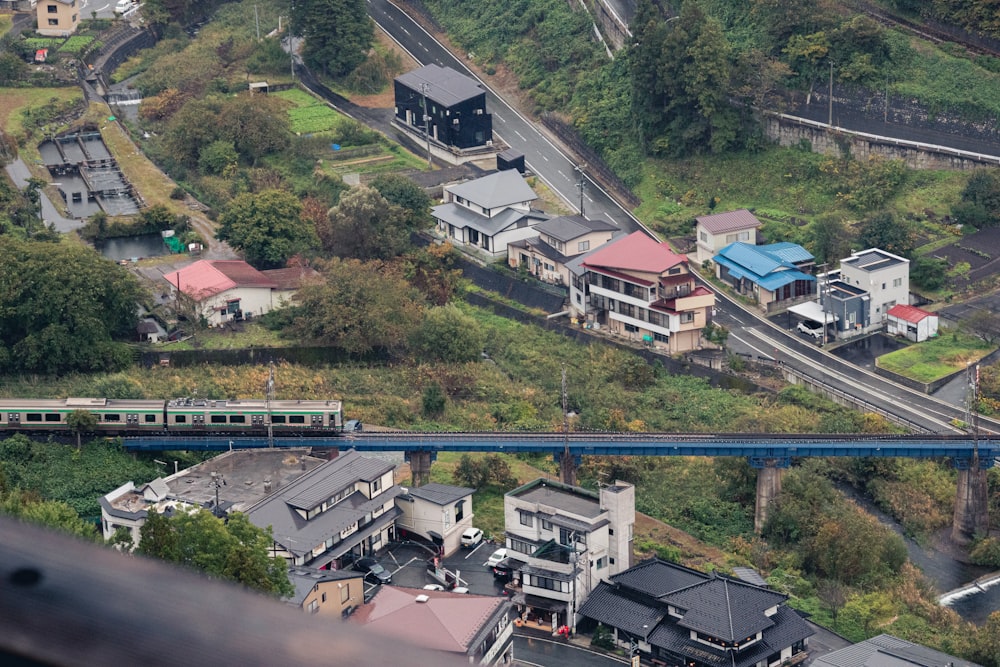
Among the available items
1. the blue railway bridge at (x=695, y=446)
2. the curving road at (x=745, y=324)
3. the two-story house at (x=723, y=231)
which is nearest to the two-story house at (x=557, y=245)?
the curving road at (x=745, y=324)

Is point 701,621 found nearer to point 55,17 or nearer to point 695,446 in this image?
point 695,446

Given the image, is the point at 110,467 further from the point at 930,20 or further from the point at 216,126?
the point at 930,20

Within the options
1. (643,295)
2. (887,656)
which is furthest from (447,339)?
(887,656)

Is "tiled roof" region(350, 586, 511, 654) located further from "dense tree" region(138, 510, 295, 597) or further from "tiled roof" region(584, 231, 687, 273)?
"tiled roof" region(584, 231, 687, 273)

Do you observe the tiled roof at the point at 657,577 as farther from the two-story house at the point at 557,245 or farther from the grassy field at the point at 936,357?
the two-story house at the point at 557,245

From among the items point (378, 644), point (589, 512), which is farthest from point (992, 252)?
point (378, 644)

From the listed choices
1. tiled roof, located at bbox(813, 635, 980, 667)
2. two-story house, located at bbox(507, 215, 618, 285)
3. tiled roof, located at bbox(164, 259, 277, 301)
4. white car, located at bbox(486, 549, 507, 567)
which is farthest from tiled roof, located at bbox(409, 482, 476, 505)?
two-story house, located at bbox(507, 215, 618, 285)
